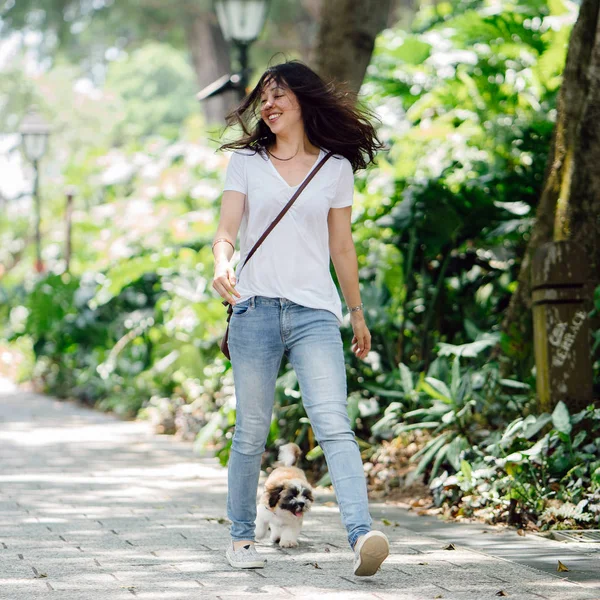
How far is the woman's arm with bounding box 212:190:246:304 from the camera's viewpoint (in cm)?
403

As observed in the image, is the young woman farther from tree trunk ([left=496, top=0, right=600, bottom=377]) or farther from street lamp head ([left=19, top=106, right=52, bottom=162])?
street lamp head ([left=19, top=106, right=52, bottom=162])

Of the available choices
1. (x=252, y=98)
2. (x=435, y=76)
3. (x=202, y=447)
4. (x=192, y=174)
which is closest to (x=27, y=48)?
(x=192, y=174)

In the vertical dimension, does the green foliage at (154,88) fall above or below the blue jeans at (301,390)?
above

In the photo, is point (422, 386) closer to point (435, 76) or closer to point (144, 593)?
point (144, 593)

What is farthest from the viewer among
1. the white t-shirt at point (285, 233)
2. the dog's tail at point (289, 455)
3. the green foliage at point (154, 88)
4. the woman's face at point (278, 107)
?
the green foliage at point (154, 88)

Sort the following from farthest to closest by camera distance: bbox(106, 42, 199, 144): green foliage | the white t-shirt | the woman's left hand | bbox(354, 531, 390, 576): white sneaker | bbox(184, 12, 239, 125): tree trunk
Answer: bbox(106, 42, 199, 144): green foliage, bbox(184, 12, 239, 125): tree trunk, the woman's left hand, the white t-shirt, bbox(354, 531, 390, 576): white sneaker

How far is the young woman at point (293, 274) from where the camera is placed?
13.8ft

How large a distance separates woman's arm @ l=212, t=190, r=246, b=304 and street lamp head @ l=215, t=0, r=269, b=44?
6.24 m

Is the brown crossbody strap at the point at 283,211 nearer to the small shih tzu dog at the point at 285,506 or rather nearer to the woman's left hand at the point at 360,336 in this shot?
the woman's left hand at the point at 360,336

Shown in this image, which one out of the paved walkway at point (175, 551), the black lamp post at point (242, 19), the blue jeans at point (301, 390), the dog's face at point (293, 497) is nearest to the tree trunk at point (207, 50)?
the black lamp post at point (242, 19)

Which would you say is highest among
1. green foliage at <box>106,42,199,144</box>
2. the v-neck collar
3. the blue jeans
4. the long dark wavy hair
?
green foliage at <box>106,42,199,144</box>

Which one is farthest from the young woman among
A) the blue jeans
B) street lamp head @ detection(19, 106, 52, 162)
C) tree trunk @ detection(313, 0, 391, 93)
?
street lamp head @ detection(19, 106, 52, 162)

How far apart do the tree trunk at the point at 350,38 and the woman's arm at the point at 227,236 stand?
4933 mm

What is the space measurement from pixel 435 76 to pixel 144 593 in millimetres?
7484
